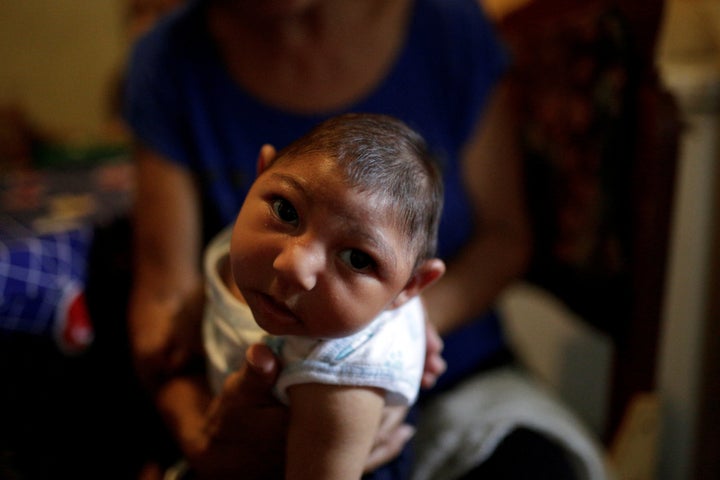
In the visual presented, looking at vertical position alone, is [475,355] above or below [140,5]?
below

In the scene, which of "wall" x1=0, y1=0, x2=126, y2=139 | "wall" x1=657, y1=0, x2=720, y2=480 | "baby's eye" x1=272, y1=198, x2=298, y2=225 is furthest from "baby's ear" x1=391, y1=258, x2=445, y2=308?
"wall" x1=0, y1=0, x2=126, y2=139

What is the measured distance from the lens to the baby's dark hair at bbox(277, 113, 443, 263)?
1.32 feet

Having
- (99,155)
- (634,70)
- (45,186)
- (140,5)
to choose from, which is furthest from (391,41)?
(140,5)

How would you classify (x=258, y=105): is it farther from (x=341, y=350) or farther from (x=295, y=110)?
(x=341, y=350)

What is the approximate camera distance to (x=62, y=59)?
244 centimetres

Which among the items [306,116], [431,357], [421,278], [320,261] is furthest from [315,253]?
[306,116]

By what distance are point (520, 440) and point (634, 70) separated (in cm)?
50

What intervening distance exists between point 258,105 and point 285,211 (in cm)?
44

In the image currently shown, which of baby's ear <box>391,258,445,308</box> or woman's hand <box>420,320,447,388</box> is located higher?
baby's ear <box>391,258,445,308</box>

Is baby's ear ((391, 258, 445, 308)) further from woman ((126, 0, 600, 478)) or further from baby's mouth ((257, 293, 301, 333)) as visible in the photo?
woman ((126, 0, 600, 478))

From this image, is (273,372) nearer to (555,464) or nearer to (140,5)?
(555,464)

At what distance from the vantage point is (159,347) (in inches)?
28.6

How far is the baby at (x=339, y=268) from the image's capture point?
39 centimetres

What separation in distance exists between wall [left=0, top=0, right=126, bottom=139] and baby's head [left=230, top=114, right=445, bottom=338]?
2.28 meters
